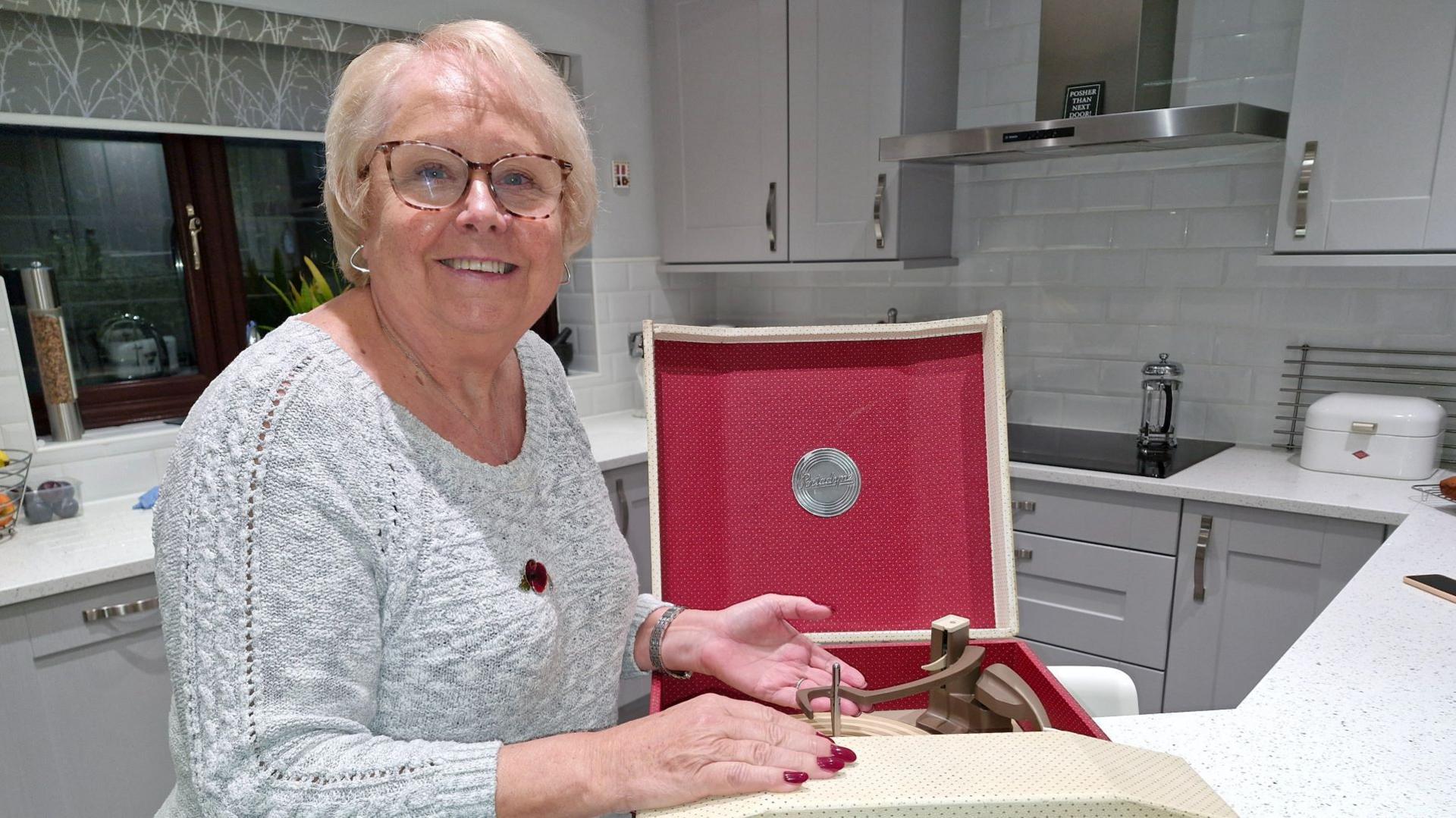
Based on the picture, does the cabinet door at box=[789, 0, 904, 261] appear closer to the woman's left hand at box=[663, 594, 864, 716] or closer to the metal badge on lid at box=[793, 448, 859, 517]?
the metal badge on lid at box=[793, 448, 859, 517]

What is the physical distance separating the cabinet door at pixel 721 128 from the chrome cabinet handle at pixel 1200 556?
140cm

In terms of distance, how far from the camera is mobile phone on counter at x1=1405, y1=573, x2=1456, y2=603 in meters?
1.19

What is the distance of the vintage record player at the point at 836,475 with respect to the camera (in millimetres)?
989

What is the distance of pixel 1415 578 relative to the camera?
4.11 feet

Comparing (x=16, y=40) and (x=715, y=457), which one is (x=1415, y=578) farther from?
(x=16, y=40)

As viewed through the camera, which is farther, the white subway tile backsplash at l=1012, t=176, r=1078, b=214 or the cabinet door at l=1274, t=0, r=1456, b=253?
the white subway tile backsplash at l=1012, t=176, r=1078, b=214

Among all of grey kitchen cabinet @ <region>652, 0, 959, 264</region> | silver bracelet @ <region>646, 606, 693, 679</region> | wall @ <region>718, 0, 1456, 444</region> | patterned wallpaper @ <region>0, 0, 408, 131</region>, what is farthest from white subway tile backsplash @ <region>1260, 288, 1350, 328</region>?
patterned wallpaper @ <region>0, 0, 408, 131</region>

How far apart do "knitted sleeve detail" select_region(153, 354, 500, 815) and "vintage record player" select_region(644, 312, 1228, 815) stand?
0.35 metres

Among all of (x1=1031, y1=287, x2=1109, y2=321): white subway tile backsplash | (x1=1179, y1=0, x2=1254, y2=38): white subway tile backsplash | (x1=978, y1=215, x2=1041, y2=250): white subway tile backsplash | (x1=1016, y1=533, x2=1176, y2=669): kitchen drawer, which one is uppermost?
(x1=1179, y1=0, x2=1254, y2=38): white subway tile backsplash

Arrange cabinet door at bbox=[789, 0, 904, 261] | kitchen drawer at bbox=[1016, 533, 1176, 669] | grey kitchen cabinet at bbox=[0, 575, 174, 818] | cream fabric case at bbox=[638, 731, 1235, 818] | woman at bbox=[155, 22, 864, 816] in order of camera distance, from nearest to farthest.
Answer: cream fabric case at bbox=[638, 731, 1235, 818], woman at bbox=[155, 22, 864, 816], grey kitchen cabinet at bbox=[0, 575, 174, 818], kitchen drawer at bbox=[1016, 533, 1176, 669], cabinet door at bbox=[789, 0, 904, 261]

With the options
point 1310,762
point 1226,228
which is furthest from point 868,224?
point 1310,762

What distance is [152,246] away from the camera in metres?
2.19

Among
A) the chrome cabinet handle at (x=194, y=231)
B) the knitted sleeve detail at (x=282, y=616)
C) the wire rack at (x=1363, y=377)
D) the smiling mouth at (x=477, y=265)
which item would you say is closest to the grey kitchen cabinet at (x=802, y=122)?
the wire rack at (x=1363, y=377)

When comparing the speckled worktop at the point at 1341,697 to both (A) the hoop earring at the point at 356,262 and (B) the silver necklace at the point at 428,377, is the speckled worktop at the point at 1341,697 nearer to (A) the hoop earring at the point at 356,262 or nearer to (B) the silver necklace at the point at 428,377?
(B) the silver necklace at the point at 428,377
